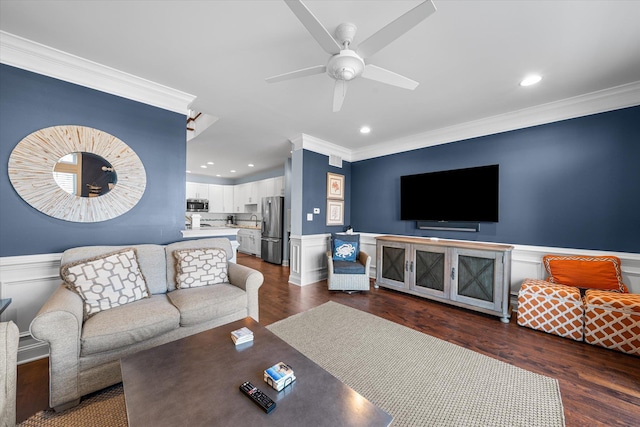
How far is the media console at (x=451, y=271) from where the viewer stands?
9.46 ft

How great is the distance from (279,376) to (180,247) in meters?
1.96

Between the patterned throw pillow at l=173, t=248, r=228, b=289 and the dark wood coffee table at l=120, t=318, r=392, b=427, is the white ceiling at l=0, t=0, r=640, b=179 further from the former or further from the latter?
the dark wood coffee table at l=120, t=318, r=392, b=427

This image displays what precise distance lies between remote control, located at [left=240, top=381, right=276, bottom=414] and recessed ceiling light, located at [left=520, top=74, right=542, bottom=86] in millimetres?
3448

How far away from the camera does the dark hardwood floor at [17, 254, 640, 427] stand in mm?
1568

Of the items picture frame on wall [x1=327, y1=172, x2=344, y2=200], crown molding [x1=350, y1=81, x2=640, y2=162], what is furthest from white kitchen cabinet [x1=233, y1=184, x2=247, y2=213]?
crown molding [x1=350, y1=81, x2=640, y2=162]

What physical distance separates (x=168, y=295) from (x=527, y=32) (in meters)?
3.70

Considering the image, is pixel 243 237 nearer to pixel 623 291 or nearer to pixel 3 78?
pixel 3 78

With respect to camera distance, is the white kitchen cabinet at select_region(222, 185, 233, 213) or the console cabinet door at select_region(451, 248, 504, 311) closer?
the console cabinet door at select_region(451, 248, 504, 311)

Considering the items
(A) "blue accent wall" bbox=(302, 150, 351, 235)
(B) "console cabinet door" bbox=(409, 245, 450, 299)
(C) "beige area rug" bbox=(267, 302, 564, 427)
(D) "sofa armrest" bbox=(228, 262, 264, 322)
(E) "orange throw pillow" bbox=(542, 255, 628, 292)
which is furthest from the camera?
(A) "blue accent wall" bbox=(302, 150, 351, 235)

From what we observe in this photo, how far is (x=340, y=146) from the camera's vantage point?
15.8 feet

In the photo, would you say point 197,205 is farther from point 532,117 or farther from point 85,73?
point 532,117

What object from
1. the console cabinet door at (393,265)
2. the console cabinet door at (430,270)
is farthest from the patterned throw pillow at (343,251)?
the console cabinet door at (430,270)

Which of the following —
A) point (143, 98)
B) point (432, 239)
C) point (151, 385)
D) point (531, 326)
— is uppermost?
point (143, 98)

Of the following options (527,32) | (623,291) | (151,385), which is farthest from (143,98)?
(623,291)
